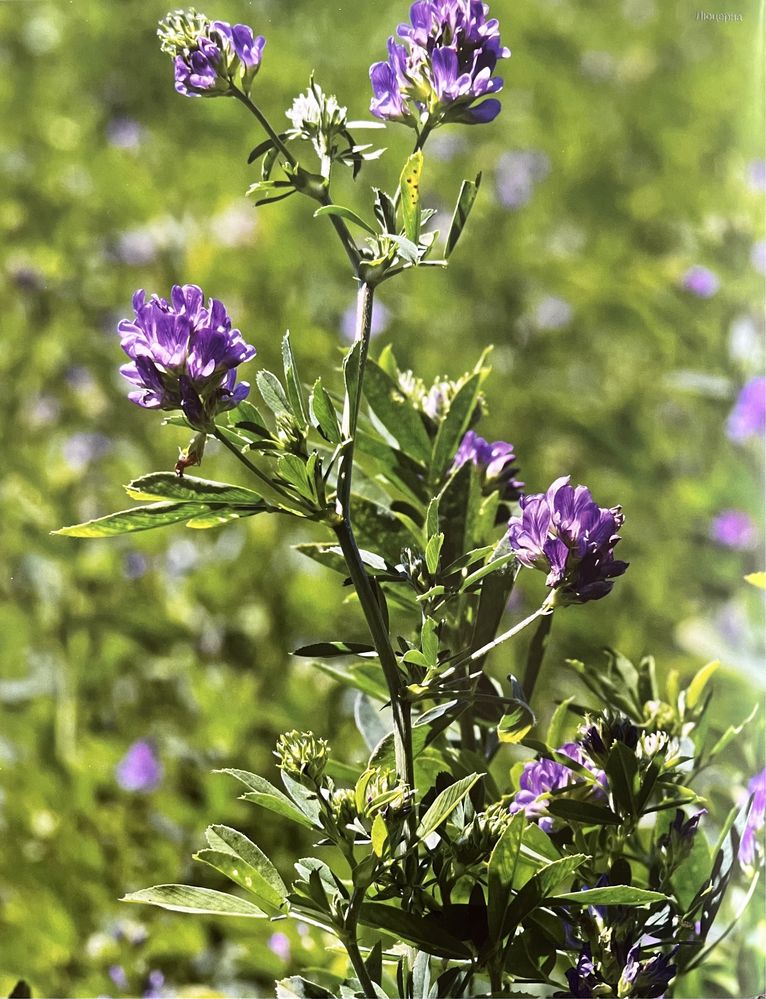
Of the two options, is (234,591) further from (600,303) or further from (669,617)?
(600,303)

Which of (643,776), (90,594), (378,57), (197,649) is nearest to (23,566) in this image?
(90,594)

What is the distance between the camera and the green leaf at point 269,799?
317 mm

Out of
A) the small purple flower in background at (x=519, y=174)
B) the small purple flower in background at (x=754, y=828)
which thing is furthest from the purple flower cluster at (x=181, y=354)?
the small purple flower in background at (x=519, y=174)

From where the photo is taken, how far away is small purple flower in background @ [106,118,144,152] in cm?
125

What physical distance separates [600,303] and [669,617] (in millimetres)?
488

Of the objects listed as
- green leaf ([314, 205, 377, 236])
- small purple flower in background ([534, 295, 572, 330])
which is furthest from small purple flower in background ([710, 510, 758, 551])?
green leaf ([314, 205, 377, 236])

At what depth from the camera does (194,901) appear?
0.34 meters

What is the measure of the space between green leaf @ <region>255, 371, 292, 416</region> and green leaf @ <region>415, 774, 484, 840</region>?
0.40 feet

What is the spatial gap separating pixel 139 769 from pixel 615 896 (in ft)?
2.08

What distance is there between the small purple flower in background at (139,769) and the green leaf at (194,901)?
54 centimetres

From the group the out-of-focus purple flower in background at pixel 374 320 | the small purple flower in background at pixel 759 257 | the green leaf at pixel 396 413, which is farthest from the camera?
the out-of-focus purple flower in background at pixel 374 320

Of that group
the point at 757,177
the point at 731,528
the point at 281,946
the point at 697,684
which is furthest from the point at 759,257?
the point at 281,946

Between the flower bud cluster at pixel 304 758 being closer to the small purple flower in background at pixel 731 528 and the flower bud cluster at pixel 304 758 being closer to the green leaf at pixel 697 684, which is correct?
the green leaf at pixel 697 684

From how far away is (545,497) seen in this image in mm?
332
